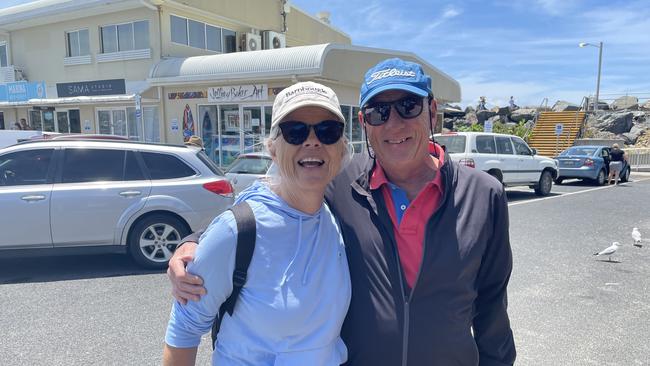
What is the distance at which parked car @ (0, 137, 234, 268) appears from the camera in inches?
214

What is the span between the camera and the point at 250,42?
801 inches

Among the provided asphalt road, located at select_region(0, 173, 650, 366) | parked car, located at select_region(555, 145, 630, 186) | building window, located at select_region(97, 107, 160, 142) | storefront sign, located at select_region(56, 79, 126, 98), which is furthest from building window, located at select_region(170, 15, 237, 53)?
parked car, located at select_region(555, 145, 630, 186)

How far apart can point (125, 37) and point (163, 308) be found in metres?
16.5

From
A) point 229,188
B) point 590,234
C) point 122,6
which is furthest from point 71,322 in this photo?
point 122,6

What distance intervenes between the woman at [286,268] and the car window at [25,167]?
16.8 ft

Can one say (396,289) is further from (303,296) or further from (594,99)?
(594,99)

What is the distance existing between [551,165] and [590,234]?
249 inches

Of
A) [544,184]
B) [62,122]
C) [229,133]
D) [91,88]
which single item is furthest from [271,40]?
Result: [544,184]

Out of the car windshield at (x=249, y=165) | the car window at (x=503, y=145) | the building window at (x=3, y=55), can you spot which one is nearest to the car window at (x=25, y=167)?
the car windshield at (x=249, y=165)

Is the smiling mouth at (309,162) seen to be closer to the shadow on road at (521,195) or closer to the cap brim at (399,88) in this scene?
the cap brim at (399,88)

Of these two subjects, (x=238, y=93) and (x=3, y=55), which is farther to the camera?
(x=3, y=55)

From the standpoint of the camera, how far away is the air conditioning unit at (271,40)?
842 inches

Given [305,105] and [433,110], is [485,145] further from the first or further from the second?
[305,105]

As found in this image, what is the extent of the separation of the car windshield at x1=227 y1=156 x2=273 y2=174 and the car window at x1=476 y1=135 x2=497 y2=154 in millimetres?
6586
